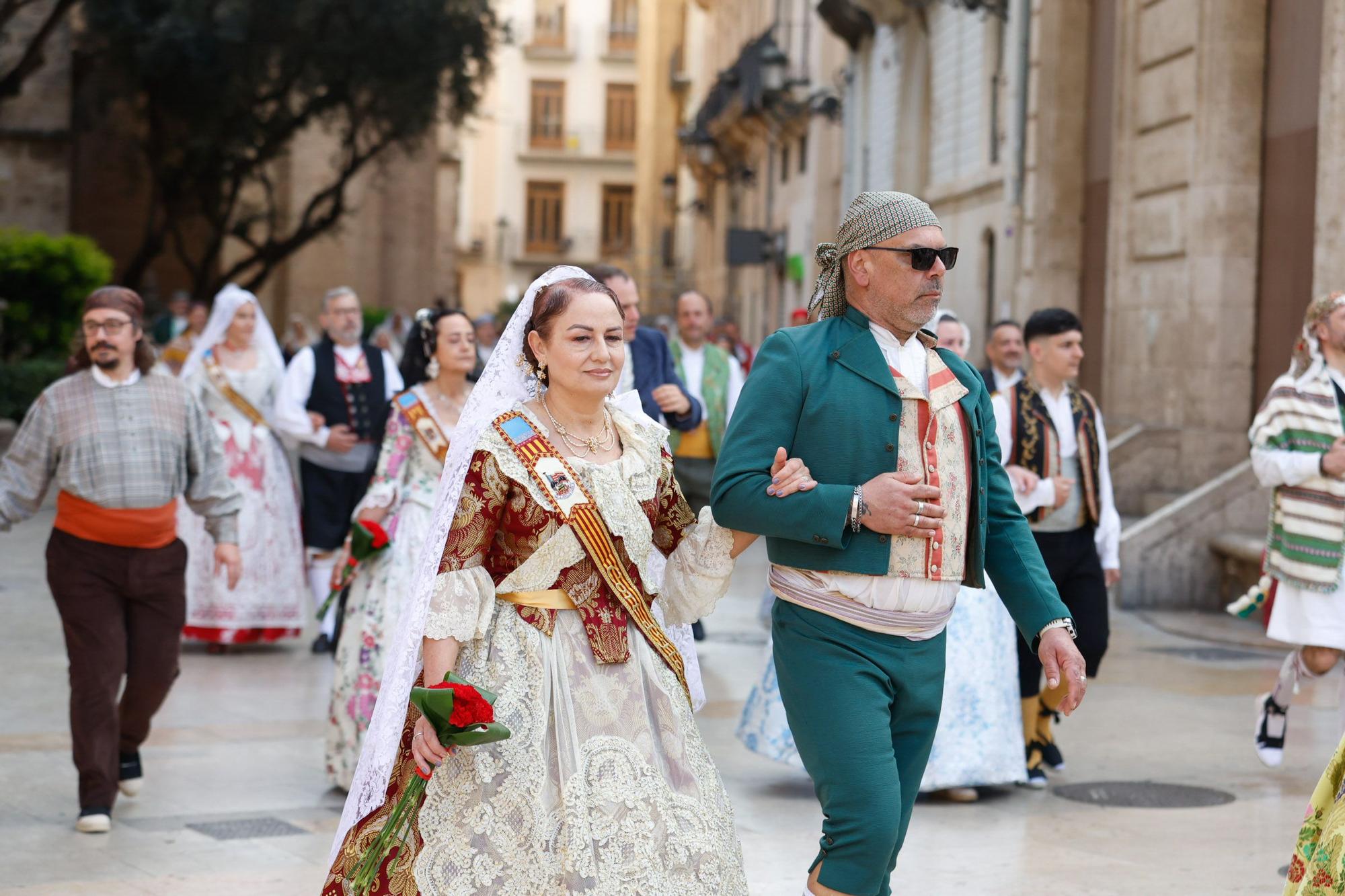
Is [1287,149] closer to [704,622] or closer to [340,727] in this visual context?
[704,622]

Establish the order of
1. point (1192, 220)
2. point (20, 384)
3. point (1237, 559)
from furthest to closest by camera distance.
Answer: point (20, 384) < point (1192, 220) < point (1237, 559)

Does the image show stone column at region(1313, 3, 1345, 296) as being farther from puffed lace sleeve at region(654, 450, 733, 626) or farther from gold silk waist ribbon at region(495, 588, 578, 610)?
gold silk waist ribbon at region(495, 588, 578, 610)

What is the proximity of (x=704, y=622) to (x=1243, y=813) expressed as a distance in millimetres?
5803

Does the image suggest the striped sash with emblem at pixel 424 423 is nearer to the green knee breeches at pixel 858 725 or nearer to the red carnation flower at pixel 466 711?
the green knee breeches at pixel 858 725

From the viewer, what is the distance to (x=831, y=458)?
4375 millimetres

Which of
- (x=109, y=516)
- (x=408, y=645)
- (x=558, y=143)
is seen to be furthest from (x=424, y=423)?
(x=558, y=143)

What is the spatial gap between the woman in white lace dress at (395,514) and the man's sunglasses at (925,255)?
3.31 m

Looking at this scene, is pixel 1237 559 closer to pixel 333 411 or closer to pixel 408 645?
pixel 333 411

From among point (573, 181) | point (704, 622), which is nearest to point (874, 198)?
point (704, 622)

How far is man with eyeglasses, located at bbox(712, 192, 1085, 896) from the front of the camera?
4211mm

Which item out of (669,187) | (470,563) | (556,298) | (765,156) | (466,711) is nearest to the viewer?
(466,711)

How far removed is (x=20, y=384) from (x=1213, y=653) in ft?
46.9

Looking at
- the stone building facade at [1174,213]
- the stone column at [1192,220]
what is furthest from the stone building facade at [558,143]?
the stone column at [1192,220]

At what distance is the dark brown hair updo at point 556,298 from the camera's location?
453cm
